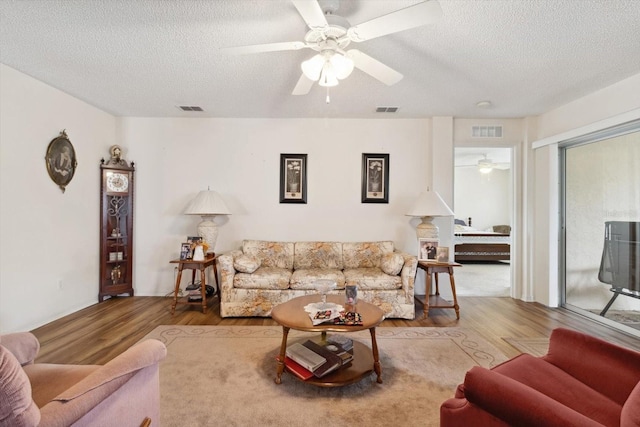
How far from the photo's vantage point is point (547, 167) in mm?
3941

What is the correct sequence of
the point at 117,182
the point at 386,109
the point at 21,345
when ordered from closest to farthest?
the point at 21,345, the point at 386,109, the point at 117,182

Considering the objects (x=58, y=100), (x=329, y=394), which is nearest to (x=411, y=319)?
(x=329, y=394)

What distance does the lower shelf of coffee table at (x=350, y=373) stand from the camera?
1.95m

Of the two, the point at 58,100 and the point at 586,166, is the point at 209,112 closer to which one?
the point at 58,100

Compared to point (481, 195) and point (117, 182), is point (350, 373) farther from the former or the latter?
point (481, 195)

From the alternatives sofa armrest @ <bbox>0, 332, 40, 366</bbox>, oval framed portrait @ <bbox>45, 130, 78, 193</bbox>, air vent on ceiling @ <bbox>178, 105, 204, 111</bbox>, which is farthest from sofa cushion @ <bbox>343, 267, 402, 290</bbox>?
oval framed portrait @ <bbox>45, 130, 78, 193</bbox>

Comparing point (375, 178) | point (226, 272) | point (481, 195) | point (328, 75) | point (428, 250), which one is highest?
point (328, 75)

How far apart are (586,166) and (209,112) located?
4819mm

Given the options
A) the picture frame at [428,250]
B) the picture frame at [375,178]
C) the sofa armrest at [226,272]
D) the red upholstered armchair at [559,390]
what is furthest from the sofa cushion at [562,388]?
the picture frame at [375,178]

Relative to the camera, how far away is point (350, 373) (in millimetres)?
2066

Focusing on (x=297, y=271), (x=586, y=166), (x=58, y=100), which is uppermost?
(x=58, y=100)

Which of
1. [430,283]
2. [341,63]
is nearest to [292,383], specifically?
[430,283]

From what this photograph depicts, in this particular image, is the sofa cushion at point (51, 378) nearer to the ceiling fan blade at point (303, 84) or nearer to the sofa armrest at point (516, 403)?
the sofa armrest at point (516, 403)

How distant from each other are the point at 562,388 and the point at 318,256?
2.86 m
